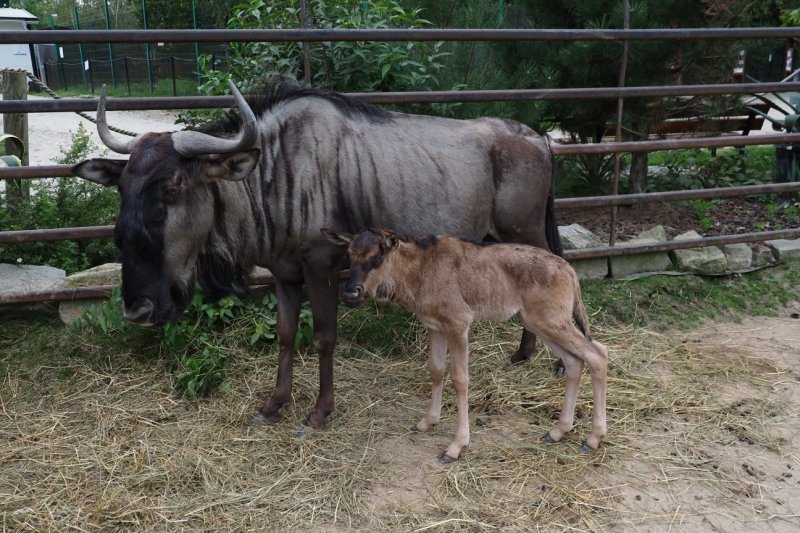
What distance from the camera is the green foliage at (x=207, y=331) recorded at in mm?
4617

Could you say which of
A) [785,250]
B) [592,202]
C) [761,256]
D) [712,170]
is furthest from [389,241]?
[712,170]

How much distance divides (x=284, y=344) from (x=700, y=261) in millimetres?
4021

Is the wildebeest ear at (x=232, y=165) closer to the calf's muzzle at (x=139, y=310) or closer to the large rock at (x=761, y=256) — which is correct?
the calf's muzzle at (x=139, y=310)

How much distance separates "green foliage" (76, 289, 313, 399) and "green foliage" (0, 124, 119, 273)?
119 cm

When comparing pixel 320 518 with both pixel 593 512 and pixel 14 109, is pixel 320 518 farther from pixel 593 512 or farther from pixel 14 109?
pixel 14 109

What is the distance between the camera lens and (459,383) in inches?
153

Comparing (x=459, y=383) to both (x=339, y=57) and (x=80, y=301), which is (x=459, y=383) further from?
(x=339, y=57)

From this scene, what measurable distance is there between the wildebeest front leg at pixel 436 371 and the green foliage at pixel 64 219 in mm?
3474

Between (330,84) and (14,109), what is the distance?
95.0 inches

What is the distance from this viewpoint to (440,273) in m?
3.87

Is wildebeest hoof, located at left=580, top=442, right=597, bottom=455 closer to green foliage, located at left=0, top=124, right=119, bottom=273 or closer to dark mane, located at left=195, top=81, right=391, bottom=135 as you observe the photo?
dark mane, located at left=195, top=81, right=391, bottom=135

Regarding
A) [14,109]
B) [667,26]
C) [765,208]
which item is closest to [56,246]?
[14,109]

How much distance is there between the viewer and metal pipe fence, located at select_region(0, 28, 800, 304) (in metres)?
4.71

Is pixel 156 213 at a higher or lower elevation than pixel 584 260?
higher
